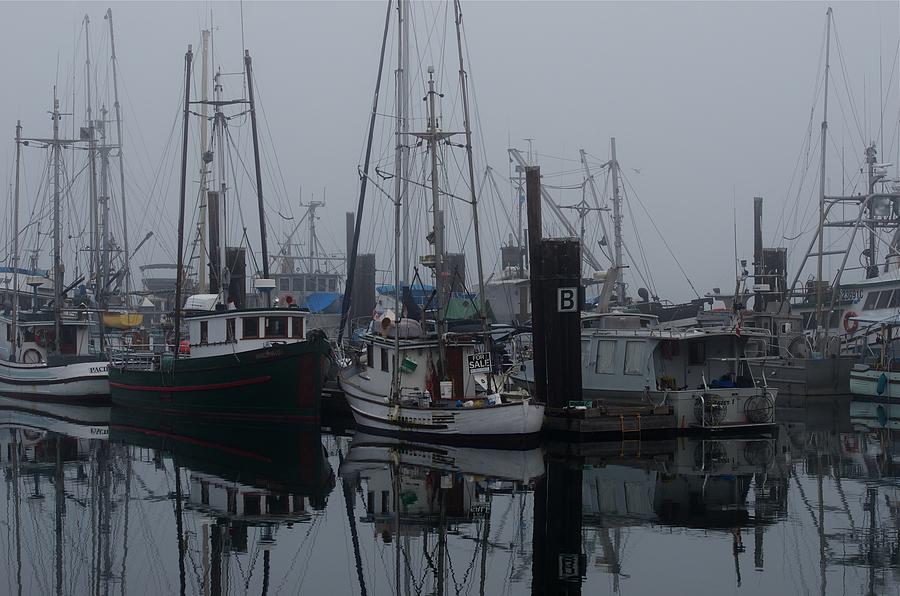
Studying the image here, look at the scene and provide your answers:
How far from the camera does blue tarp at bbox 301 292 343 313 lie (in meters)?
73.9

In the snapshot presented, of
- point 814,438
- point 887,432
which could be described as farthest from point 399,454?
point 887,432

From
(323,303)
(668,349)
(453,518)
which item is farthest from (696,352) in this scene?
(323,303)

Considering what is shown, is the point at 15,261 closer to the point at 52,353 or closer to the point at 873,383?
the point at 52,353

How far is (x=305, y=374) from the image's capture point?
2867 cm

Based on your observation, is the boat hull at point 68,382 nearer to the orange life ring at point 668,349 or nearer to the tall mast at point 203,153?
the tall mast at point 203,153

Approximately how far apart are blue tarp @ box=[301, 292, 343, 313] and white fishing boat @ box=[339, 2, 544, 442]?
4620 centimetres

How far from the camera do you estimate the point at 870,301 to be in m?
45.7

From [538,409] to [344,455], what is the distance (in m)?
4.70

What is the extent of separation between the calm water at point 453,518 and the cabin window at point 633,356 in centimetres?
458

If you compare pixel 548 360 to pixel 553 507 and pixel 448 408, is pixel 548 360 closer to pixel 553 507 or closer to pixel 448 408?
pixel 448 408

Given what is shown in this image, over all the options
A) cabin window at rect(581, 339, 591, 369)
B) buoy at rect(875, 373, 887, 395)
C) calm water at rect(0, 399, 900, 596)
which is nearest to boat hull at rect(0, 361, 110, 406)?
calm water at rect(0, 399, 900, 596)

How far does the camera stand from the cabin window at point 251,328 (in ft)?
102

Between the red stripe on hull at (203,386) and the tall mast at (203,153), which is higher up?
the tall mast at (203,153)

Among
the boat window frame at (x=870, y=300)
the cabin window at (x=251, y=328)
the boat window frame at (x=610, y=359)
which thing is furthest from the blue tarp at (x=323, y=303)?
the boat window frame at (x=610, y=359)
